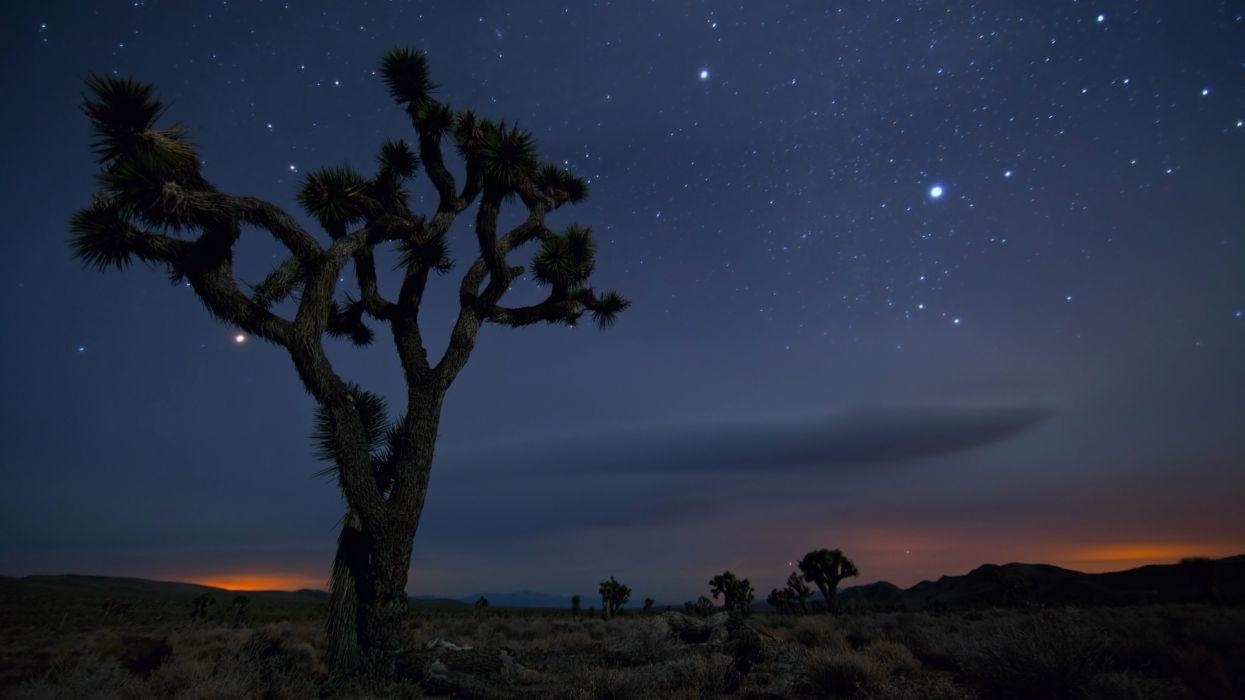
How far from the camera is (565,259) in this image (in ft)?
36.5

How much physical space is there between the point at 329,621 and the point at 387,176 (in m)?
8.37

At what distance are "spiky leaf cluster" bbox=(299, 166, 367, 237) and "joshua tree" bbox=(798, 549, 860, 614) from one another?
3840 centimetres

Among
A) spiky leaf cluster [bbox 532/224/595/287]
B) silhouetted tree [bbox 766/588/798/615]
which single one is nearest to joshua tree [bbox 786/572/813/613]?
silhouetted tree [bbox 766/588/798/615]

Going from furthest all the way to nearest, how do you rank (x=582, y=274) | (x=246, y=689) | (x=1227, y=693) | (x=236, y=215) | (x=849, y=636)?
(x=849, y=636)
(x=582, y=274)
(x=236, y=215)
(x=246, y=689)
(x=1227, y=693)

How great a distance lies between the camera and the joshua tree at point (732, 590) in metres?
40.5

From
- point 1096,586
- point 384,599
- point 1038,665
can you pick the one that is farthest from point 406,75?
point 1096,586

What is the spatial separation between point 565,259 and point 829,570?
1404 inches

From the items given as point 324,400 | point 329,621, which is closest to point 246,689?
point 329,621

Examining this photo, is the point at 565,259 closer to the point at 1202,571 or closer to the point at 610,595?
the point at 610,595

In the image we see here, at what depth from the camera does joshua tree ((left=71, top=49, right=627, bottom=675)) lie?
747 centimetres

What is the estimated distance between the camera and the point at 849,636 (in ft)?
43.5

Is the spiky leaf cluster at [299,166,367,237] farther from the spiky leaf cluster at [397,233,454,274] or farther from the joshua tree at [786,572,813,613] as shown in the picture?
the joshua tree at [786,572,813,613]

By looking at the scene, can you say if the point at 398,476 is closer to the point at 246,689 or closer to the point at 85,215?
the point at 246,689

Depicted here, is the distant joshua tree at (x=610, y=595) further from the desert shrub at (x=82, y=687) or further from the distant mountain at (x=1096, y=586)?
the desert shrub at (x=82, y=687)
